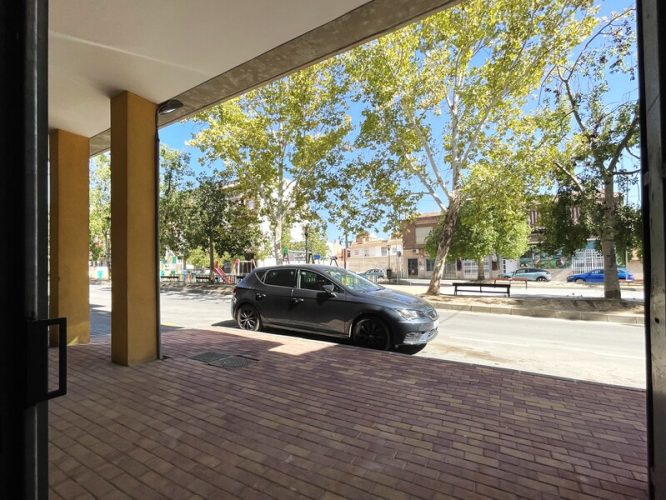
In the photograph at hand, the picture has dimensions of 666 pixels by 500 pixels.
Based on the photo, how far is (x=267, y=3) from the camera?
3.37 metres

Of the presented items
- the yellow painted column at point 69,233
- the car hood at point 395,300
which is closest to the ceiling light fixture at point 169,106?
the yellow painted column at point 69,233

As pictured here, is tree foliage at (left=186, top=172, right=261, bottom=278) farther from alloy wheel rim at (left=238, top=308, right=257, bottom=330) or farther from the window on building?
the window on building

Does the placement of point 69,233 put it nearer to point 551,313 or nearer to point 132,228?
point 132,228

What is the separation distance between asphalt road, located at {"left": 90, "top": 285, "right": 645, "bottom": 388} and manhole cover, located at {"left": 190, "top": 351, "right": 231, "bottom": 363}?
101 inches

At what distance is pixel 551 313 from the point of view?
484 inches

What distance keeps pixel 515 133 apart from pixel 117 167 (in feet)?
51.4

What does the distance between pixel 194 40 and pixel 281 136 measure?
1510 centimetres

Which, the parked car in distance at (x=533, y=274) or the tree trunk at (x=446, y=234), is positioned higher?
the tree trunk at (x=446, y=234)

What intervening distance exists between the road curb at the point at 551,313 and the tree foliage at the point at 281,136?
995 cm

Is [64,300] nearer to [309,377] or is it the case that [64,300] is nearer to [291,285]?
[291,285]

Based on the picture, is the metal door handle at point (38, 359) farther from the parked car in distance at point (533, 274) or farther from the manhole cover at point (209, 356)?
the parked car in distance at point (533, 274)

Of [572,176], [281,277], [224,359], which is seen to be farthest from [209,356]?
[572,176]

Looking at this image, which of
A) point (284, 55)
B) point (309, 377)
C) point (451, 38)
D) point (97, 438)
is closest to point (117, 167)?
point (284, 55)

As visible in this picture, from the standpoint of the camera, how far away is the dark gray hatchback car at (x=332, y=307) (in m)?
6.24
